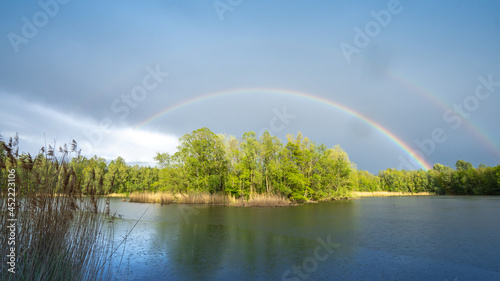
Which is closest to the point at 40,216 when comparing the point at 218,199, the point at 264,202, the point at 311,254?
the point at 311,254

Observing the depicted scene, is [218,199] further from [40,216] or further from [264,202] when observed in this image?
[40,216]

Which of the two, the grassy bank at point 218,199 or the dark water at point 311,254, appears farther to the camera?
the grassy bank at point 218,199

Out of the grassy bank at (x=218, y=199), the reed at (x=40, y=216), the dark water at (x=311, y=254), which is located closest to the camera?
the reed at (x=40, y=216)

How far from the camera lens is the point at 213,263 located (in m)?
7.43

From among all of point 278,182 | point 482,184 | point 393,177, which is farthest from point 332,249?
point 393,177

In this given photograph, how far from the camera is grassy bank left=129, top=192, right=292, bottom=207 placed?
28.3 metres

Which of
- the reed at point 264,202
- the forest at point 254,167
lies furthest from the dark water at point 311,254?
the forest at point 254,167

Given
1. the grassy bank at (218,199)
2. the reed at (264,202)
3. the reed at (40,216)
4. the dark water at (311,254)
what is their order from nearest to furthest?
the reed at (40,216), the dark water at (311,254), the reed at (264,202), the grassy bank at (218,199)

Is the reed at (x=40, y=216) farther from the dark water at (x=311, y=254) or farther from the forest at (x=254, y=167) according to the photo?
the forest at (x=254, y=167)

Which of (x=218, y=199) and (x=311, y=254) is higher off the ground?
(x=218, y=199)

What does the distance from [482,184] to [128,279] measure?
86.2 metres

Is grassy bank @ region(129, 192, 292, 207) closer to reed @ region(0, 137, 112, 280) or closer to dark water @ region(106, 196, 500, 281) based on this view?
dark water @ region(106, 196, 500, 281)

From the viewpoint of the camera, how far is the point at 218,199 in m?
30.8

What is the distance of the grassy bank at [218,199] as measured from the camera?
28.3m
